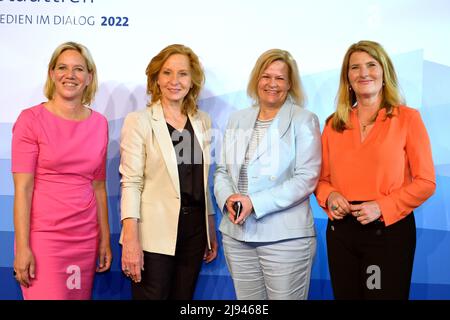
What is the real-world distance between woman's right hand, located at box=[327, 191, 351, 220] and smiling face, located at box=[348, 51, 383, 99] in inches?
20.5

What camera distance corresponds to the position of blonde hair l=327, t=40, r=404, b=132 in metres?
2.52

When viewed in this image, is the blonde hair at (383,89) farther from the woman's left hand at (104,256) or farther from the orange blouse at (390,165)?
the woman's left hand at (104,256)

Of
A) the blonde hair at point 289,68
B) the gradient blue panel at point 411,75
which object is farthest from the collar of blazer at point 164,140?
the gradient blue panel at point 411,75

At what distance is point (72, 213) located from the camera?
2588mm

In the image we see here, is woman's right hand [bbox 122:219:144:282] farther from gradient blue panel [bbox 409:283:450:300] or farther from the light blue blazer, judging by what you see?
gradient blue panel [bbox 409:283:450:300]

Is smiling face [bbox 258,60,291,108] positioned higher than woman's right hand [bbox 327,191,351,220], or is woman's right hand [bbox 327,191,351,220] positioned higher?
smiling face [bbox 258,60,291,108]

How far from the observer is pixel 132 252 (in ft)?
8.14

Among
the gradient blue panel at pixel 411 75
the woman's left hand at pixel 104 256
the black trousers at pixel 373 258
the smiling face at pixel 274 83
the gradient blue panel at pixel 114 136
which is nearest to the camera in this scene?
the black trousers at pixel 373 258

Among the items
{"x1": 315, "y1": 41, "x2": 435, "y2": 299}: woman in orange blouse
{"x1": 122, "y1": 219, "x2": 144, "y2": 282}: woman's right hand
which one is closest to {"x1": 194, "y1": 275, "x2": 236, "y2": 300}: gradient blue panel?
{"x1": 122, "y1": 219, "x2": 144, "y2": 282}: woman's right hand

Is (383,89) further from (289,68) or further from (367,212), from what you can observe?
(367,212)

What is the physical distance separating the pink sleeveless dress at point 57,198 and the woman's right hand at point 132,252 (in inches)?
10.2

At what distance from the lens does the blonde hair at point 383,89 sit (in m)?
2.52

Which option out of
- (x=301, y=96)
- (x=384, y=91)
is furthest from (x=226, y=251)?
(x=384, y=91)

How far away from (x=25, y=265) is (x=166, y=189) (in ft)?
2.51
